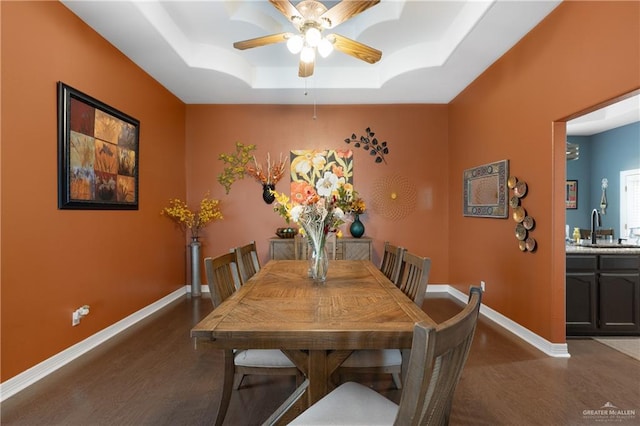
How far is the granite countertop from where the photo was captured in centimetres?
275

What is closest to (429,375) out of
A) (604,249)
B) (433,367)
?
(433,367)

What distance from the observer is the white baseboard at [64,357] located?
6.55ft

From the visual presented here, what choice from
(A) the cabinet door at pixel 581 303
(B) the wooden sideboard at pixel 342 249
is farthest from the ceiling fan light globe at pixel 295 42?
(A) the cabinet door at pixel 581 303

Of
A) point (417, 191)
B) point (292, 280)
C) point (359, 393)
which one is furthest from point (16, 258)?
point (417, 191)

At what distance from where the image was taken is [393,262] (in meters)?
2.43

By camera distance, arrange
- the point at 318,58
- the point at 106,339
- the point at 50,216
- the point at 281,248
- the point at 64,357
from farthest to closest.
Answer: the point at 281,248, the point at 318,58, the point at 106,339, the point at 64,357, the point at 50,216

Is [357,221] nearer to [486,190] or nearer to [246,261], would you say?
[486,190]

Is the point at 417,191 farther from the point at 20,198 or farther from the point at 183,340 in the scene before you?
the point at 20,198

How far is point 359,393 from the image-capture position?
4.07 ft

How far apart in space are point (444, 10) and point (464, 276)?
118 inches

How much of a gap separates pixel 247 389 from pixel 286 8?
252 centimetres

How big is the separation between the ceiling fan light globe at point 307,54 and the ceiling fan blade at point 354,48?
0.17 meters

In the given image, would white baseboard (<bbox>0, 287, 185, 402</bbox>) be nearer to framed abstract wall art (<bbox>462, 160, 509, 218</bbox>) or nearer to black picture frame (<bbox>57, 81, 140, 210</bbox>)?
black picture frame (<bbox>57, 81, 140, 210</bbox>)

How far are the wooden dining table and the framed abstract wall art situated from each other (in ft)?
6.83
